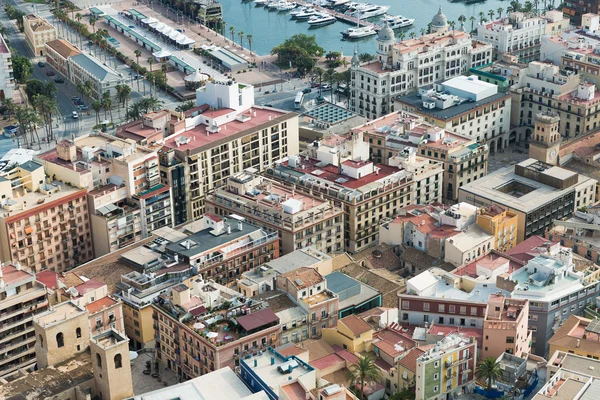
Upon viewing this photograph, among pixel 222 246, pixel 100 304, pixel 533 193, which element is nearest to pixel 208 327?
pixel 100 304

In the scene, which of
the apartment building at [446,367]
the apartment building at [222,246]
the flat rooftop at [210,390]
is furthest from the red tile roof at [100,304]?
the apartment building at [446,367]

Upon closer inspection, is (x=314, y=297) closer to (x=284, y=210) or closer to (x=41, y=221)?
(x=284, y=210)

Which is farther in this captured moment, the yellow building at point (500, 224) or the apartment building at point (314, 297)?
the yellow building at point (500, 224)

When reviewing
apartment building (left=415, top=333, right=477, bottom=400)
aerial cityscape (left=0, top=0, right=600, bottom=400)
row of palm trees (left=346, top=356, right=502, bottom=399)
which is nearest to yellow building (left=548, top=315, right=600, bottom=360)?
aerial cityscape (left=0, top=0, right=600, bottom=400)

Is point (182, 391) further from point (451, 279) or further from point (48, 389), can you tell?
point (451, 279)

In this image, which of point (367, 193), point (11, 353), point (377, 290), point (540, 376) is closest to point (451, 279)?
point (377, 290)

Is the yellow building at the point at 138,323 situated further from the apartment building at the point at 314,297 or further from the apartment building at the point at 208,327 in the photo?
the apartment building at the point at 314,297
